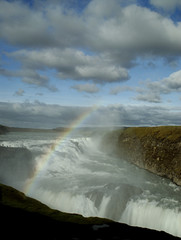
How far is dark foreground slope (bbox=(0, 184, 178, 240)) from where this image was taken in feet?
21.0

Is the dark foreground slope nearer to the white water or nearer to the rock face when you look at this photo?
the white water

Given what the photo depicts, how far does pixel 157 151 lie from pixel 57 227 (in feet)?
88.0

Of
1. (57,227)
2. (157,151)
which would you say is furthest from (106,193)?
(157,151)

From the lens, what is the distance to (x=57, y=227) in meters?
7.12

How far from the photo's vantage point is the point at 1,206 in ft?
29.7

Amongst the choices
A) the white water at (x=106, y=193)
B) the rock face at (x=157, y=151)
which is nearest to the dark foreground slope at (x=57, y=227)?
the white water at (x=106, y=193)

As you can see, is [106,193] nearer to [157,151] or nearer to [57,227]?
[57,227]

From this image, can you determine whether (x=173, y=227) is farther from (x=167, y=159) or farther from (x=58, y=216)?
(x=167, y=159)

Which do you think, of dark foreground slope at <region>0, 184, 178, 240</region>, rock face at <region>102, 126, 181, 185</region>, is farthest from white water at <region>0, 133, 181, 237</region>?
dark foreground slope at <region>0, 184, 178, 240</region>

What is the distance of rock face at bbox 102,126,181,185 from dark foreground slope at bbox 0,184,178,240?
1938 cm

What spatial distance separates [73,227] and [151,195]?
14.7 m

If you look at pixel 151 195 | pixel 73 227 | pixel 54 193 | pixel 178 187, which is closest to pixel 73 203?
pixel 54 193

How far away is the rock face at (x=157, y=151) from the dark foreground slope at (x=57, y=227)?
1938cm

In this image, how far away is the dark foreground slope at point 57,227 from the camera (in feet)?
21.0
